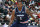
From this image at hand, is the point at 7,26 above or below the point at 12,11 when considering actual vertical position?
below

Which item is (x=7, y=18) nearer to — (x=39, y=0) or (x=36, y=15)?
(x=36, y=15)

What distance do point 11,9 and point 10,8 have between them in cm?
2

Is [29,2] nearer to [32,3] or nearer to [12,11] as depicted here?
[32,3]

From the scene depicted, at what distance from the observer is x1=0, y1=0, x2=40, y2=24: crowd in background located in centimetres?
89

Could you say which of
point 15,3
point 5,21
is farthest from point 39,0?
point 5,21

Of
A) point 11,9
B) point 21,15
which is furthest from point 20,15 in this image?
point 11,9

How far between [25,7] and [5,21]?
333mm

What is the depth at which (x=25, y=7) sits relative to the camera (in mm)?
882

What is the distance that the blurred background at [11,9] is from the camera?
889 millimetres

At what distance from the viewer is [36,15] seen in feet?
2.92

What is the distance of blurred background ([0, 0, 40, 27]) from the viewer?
2.92 feet

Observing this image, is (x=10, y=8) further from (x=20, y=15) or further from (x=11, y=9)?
(x=20, y=15)

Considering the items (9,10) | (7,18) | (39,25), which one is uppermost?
(9,10)

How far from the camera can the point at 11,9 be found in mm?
899
